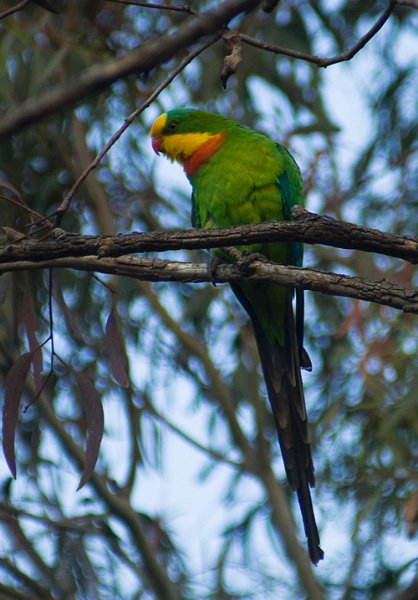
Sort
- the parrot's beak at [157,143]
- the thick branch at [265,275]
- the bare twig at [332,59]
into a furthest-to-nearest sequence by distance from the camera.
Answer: the parrot's beak at [157,143], the thick branch at [265,275], the bare twig at [332,59]

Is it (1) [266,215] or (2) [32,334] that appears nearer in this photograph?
(2) [32,334]

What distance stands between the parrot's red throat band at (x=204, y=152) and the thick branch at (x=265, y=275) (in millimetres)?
1004

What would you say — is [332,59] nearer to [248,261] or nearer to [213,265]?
[248,261]

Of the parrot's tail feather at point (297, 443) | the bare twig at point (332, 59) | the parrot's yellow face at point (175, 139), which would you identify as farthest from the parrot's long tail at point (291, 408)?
the bare twig at point (332, 59)

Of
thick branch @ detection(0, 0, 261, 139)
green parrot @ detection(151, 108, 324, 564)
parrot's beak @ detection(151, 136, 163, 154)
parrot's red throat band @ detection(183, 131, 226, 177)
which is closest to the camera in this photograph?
thick branch @ detection(0, 0, 261, 139)

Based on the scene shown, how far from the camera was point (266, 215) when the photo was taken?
2986 millimetres

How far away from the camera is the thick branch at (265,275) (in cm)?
198

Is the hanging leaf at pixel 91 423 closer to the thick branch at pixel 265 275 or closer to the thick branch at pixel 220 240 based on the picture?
the thick branch at pixel 265 275

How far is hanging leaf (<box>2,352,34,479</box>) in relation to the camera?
83.4 inches

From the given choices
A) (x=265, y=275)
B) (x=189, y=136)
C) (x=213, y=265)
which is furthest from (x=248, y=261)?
(x=189, y=136)

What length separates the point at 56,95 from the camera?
704mm

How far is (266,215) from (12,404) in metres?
1.20

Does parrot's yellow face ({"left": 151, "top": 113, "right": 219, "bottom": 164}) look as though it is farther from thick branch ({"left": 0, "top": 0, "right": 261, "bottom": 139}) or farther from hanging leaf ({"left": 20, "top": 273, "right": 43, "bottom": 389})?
thick branch ({"left": 0, "top": 0, "right": 261, "bottom": 139})

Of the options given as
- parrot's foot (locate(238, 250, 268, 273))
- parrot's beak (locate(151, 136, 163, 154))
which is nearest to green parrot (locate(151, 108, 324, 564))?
parrot's beak (locate(151, 136, 163, 154))
